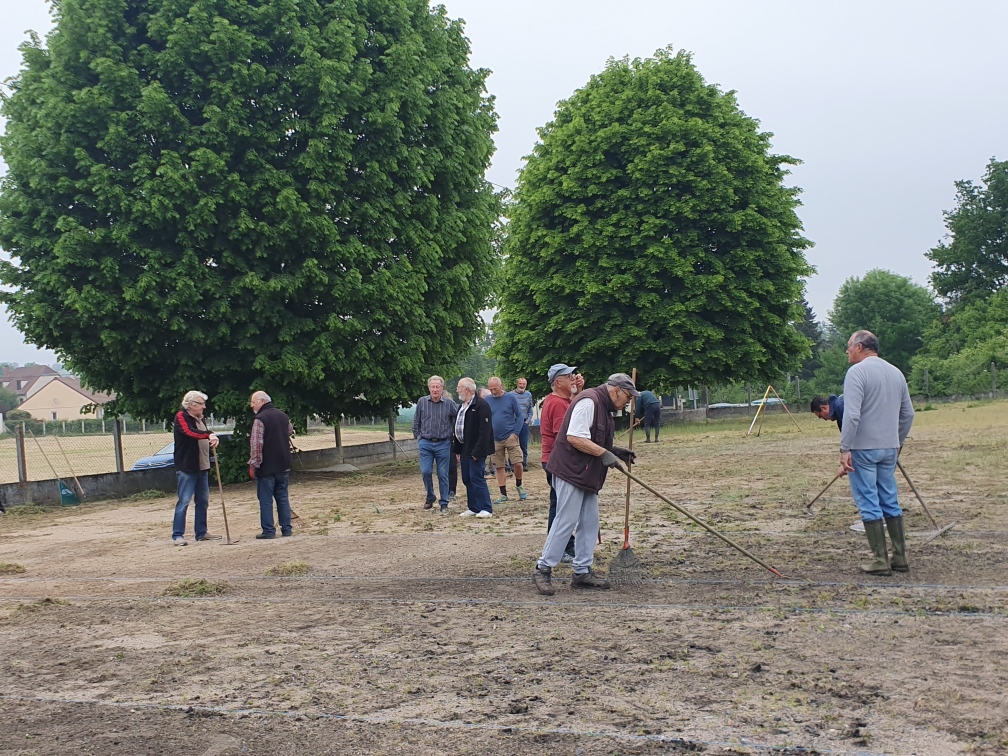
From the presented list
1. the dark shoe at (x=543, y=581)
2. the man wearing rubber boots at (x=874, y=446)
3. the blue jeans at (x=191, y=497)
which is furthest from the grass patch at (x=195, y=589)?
the man wearing rubber boots at (x=874, y=446)

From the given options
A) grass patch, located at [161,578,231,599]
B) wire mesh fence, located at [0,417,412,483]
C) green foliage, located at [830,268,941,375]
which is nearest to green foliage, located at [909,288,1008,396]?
green foliage, located at [830,268,941,375]

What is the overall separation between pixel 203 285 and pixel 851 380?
1475 cm

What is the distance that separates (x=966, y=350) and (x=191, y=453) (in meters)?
54.0

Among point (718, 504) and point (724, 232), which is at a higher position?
point (724, 232)

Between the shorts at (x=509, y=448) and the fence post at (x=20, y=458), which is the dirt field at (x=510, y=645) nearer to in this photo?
the shorts at (x=509, y=448)

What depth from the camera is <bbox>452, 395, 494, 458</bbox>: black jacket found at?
1388cm

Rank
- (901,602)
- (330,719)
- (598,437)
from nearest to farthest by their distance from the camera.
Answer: (330,719) < (901,602) < (598,437)

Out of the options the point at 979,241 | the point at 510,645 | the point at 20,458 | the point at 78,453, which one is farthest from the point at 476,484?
the point at 979,241

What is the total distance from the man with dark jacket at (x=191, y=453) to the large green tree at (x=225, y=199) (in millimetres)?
7614

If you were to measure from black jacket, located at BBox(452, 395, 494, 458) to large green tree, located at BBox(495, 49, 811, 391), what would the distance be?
20168mm

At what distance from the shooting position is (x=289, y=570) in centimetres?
996

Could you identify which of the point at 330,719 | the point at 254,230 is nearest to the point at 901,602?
the point at 330,719

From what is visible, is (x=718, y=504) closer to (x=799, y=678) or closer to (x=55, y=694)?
(x=799, y=678)

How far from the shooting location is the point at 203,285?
2009 cm
